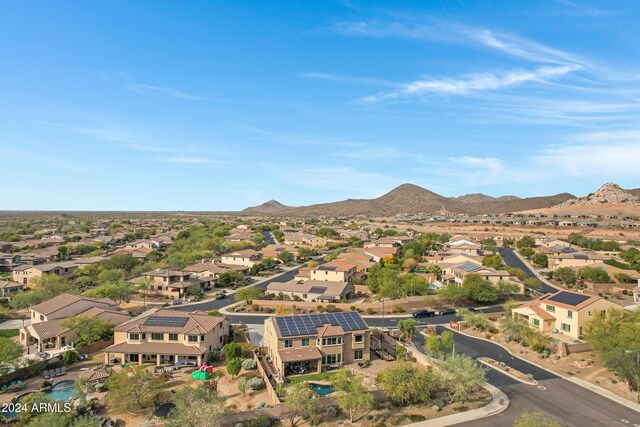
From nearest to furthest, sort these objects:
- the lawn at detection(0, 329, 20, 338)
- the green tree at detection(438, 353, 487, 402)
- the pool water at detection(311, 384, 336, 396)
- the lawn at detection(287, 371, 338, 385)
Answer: the green tree at detection(438, 353, 487, 402), the pool water at detection(311, 384, 336, 396), the lawn at detection(287, 371, 338, 385), the lawn at detection(0, 329, 20, 338)

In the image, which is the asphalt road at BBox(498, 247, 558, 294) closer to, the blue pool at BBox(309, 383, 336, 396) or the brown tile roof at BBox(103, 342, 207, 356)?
the blue pool at BBox(309, 383, 336, 396)

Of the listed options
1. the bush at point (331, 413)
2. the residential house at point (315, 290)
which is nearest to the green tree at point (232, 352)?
the bush at point (331, 413)

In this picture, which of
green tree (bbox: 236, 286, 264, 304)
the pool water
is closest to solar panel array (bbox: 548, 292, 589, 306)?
the pool water

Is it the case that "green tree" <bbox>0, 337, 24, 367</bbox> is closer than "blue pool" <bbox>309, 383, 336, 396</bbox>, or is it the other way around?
"blue pool" <bbox>309, 383, 336, 396</bbox>

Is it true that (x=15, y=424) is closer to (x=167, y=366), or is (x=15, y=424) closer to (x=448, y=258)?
(x=167, y=366)

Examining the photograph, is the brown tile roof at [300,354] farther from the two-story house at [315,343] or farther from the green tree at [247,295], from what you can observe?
the green tree at [247,295]

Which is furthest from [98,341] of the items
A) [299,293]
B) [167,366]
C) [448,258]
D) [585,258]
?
[585,258]

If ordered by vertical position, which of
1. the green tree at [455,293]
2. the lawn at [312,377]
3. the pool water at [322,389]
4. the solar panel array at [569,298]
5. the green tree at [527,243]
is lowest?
the pool water at [322,389]
